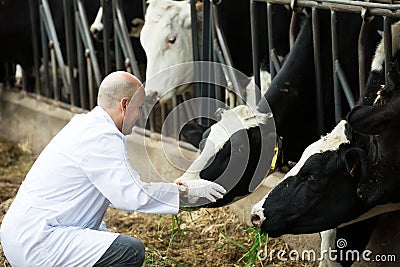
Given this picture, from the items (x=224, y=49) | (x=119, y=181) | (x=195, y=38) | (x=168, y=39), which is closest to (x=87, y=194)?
(x=119, y=181)

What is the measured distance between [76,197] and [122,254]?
0.34 metres

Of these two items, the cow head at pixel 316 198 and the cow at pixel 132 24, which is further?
the cow at pixel 132 24

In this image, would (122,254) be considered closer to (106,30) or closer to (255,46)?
(255,46)

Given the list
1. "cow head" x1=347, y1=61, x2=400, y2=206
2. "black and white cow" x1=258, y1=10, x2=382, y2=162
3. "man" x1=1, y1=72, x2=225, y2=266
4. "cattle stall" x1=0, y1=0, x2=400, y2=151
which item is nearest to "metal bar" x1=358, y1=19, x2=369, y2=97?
"cattle stall" x1=0, y1=0, x2=400, y2=151

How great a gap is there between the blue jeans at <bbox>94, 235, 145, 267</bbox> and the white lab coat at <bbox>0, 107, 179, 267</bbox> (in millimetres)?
31

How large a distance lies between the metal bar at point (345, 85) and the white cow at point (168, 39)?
4.93 feet

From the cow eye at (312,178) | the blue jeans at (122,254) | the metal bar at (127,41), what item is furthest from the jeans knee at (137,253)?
the metal bar at (127,41)

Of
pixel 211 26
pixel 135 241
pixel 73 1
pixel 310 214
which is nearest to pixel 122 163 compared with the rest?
pixel 135 241

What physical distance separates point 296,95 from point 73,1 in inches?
125

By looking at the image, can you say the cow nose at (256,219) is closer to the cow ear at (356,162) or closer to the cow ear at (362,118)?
the cow ear at (356,162)

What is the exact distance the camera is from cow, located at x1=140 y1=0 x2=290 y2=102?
6.82 meters

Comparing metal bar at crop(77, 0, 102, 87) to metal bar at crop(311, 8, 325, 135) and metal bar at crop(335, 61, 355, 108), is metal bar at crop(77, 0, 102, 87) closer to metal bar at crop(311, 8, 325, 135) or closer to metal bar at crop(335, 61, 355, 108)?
metal bar at crop(311, 8, 325, 135)

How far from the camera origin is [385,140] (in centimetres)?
430

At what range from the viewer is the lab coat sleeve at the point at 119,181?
4066mm
